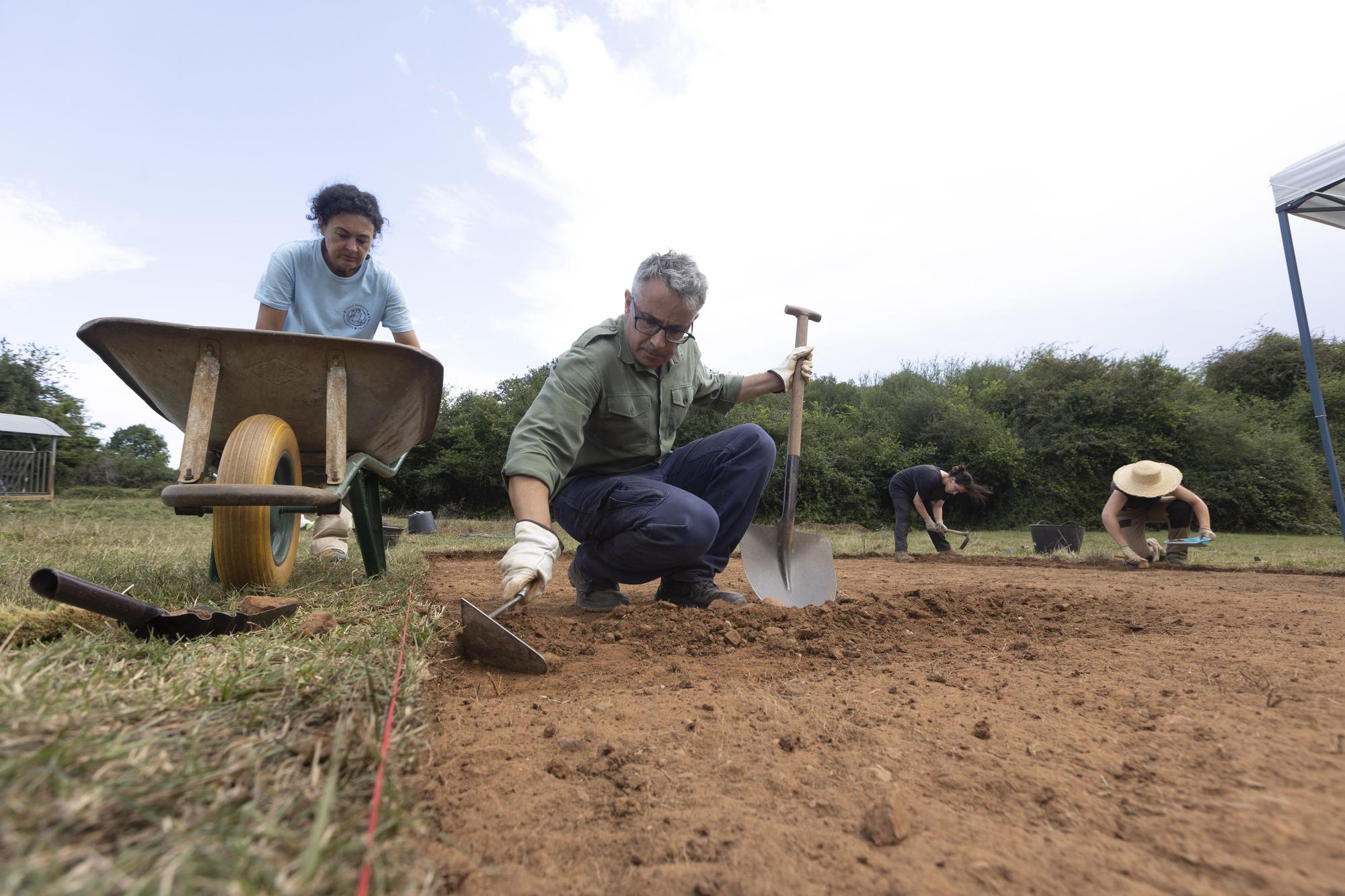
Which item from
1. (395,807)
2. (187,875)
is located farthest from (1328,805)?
(187,875)

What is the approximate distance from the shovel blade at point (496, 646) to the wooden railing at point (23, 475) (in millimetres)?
15952

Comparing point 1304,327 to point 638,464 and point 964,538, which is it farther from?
point 638,464

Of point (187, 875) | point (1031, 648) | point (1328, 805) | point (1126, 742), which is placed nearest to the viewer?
point (187, 875)

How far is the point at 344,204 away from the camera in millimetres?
2881

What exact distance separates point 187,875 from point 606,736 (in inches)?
28.4

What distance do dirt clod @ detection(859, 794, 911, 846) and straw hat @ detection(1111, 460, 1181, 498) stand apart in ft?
21.1

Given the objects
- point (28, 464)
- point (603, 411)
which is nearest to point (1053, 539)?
point (603, 411)

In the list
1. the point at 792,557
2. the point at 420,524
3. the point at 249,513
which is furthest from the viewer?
the point at 420,524

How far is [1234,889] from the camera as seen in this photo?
0.72 m

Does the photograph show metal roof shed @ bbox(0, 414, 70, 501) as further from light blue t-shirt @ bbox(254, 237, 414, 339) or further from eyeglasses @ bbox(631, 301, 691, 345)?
eyeglasses @ bbox(631, 301, 691, 345)

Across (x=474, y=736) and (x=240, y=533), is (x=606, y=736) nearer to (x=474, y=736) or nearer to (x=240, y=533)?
(x=474, y=736)

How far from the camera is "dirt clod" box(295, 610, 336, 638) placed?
1.55 m

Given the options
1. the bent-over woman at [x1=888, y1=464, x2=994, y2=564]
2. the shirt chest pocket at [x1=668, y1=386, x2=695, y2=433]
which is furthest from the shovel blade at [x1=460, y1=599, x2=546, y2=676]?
the bent-over woman at [x1=888, y1=464, x2=994, y2=564]

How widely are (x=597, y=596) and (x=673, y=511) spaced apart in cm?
56
